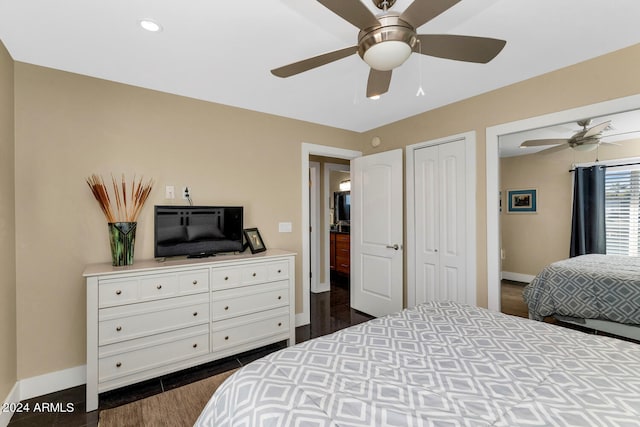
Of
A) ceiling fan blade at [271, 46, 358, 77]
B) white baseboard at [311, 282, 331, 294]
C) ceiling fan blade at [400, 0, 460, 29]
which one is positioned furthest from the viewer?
white baseboard at [311, 282, 331, 294]

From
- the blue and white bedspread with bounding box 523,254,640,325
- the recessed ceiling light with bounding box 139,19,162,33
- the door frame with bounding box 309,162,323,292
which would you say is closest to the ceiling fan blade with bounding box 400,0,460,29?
the recessed ceiling light with bounding box 139,19,162,33

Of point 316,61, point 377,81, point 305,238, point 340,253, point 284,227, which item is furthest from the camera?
point 340,253

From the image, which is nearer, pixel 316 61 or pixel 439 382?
pixel 439 382

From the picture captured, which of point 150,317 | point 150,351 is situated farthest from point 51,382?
point 150,317

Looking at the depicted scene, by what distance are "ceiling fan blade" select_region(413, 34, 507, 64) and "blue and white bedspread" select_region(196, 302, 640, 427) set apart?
56.6 inches

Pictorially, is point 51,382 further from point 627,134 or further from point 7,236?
point 627,134

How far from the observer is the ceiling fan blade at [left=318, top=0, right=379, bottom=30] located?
3.80ft

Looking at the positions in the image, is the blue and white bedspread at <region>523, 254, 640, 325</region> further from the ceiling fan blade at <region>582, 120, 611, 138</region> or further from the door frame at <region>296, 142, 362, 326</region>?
the door frame at <region>296, 142, 362, 326</region>

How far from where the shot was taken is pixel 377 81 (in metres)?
1.82

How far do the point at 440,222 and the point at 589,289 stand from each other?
1.26 meters

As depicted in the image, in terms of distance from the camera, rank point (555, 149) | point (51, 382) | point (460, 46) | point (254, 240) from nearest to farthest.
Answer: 1. point (460, 46)
2. point (51, 382)
3. point (555, 149)
4. point (254, 240)

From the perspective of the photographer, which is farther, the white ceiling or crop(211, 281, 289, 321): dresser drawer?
crop(211, 281, 289, 321): dresser drawer

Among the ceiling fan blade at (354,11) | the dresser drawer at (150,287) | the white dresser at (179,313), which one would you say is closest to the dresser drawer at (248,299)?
the white dresser at (179,313)

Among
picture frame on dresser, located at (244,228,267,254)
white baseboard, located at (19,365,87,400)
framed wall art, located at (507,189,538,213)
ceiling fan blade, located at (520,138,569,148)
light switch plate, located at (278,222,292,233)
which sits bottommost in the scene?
white baseboard, located at (19,365,87,400)
